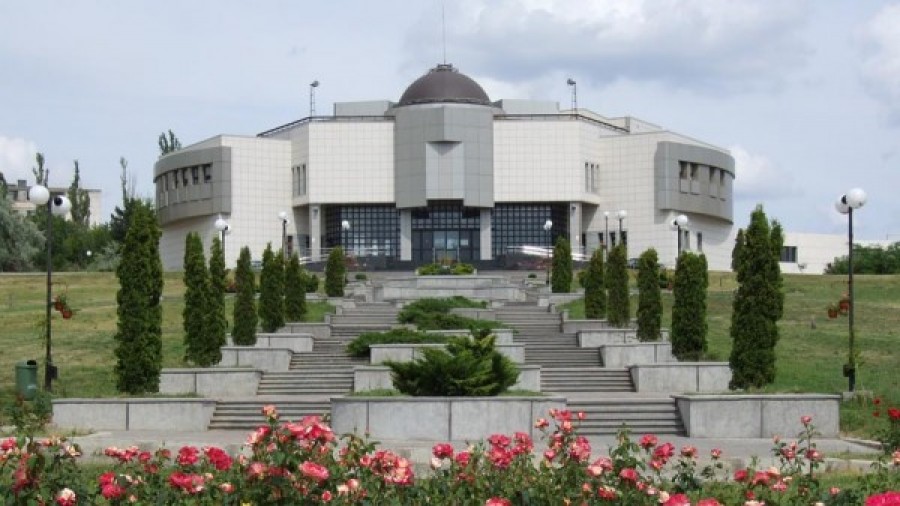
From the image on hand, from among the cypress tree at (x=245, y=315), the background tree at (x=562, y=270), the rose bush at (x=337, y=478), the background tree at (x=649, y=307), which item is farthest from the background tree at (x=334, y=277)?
the rose bush at (x=337, y=478)

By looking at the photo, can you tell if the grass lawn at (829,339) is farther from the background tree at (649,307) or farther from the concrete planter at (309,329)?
the concrete planter at (309,329)

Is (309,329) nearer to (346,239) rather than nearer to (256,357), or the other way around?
(256,357)

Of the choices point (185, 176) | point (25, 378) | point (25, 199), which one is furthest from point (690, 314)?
point (25, 199)

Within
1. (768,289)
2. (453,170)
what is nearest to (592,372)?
(768,289)

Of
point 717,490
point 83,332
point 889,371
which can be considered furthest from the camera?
point 83,332

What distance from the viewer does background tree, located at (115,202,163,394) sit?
21781 mm

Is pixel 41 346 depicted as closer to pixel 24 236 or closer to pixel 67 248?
pixel 24 236

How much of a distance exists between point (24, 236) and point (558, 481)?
62.3 meters

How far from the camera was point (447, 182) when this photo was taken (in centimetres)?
6775

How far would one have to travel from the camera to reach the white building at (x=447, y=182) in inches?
2692

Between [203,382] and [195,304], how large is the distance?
2.32 meters

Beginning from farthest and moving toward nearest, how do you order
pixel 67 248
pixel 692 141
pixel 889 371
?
pixel 67 248
pixel 692 141
pixel 889 371

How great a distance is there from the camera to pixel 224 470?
8008 millimetres

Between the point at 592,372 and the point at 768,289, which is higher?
the point at 768,289
